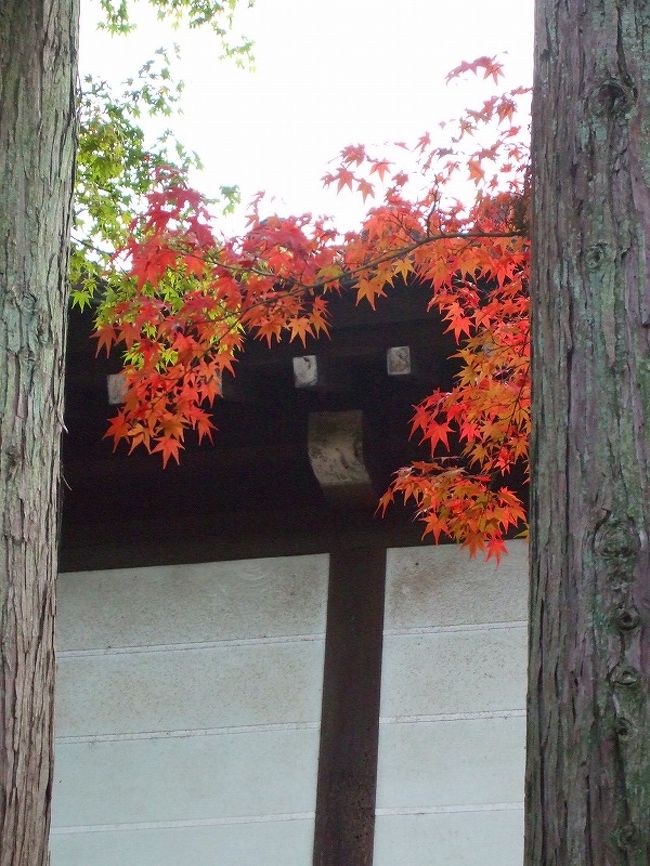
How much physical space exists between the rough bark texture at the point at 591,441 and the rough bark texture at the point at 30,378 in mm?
1342

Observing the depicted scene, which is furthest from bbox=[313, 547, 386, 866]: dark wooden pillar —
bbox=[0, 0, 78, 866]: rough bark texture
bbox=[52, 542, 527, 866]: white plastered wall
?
bbox=[0, 0, 78, 866]: rough bark texture

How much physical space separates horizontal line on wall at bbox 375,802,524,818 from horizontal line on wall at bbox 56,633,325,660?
817 mm

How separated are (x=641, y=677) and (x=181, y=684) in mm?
3625

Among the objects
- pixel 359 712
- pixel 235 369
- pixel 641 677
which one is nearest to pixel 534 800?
pixel 641 677

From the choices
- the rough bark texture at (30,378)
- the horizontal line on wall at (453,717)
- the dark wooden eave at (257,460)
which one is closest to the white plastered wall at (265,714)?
the horizontal line on wall at (453,717)

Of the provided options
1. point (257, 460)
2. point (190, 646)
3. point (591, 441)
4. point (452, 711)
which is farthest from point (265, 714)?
point (591, 441)

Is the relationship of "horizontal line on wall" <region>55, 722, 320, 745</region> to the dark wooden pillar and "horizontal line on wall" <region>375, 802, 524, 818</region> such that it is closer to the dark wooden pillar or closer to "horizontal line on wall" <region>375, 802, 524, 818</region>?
the dark wooden pillar

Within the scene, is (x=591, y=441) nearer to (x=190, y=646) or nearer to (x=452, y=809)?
(x=452, y=809)

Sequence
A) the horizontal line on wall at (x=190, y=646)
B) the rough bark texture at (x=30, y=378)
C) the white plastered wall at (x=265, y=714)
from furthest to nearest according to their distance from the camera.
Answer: the horizontal line on wall at (x=190, y=646), the white plastered wall at (x=265, y=714), the rough bark texture at (x=30, y=378)

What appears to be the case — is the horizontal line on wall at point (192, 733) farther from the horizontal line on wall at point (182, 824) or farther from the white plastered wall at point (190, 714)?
the horizontal line on wall at point (182, 824)

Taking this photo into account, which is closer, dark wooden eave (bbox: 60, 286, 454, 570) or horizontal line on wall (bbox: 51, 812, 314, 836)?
horizontal line on wall (bbox: 51, 812, 314, 836)

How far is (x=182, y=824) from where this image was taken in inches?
213

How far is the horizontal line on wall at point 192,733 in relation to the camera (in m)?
5.45

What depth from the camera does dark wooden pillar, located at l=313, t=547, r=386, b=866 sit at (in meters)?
5.19
